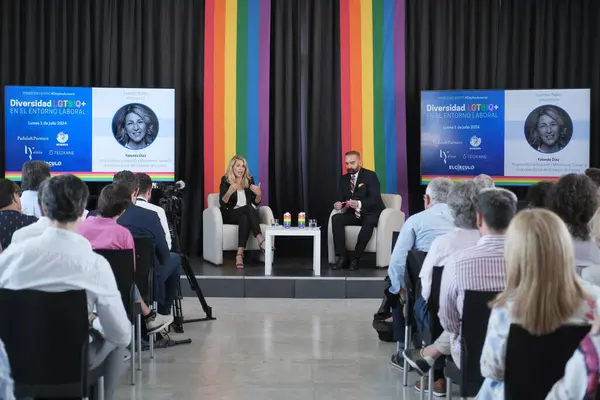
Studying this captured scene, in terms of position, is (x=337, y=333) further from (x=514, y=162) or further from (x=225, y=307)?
(x=514, y=162)

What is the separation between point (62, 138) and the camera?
7.96 meters

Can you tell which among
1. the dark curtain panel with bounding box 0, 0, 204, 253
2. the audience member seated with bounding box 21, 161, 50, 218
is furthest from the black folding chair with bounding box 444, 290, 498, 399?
the dark curtain panel with bounding box 0, 0, 204, 253

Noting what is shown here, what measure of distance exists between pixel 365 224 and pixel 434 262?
3.97 metres

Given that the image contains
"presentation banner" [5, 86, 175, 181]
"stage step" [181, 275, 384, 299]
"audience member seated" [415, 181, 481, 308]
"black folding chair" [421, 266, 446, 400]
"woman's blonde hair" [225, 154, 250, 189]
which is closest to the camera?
"black folding chair" [421, 266, 446, 400]

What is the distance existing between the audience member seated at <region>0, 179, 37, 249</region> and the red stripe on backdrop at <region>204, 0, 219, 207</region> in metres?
4.46

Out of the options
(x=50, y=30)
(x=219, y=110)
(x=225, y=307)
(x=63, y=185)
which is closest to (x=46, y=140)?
(x=50, y=30)

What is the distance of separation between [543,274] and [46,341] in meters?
1.62

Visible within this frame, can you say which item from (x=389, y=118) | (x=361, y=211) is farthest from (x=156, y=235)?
(x=389, y=118)

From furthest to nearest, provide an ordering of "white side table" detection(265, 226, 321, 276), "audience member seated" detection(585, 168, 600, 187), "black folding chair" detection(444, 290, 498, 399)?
"white side table" detection(265, 226, 321, 276), "audience member seated" detection(585, 168, 600, 187), "black folding chair" detection(444, 290, 498, 399)

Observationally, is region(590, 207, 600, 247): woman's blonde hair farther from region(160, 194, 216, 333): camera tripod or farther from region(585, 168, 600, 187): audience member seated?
region(160, 194, 216, 333): camera tripod

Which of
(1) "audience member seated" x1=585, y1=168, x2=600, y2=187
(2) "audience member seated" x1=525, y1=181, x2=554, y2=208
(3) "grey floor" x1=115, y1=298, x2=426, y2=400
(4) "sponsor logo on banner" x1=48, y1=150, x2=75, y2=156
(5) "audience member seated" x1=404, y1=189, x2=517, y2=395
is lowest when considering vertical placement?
(3) "grey floor" x1=115, y1=298, x2=426, y2=400

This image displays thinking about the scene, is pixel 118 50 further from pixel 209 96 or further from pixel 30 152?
pixel 30 152

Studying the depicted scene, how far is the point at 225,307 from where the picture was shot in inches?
248

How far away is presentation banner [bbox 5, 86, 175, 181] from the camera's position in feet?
25.9
